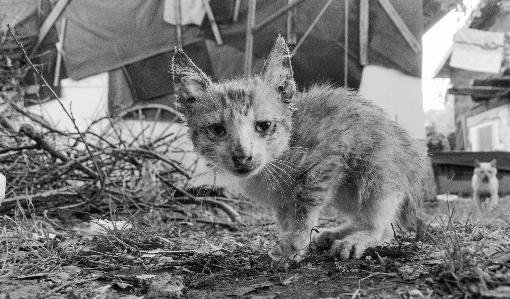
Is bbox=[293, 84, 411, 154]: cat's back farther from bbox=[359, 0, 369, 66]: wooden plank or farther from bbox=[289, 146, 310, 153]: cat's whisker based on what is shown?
bbox=[359, 0, 369, 66]: wooden plank

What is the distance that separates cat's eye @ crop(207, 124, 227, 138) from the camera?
6.86 feet

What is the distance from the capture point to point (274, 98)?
2.23 m

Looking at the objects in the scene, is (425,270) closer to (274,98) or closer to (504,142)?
(274,98)

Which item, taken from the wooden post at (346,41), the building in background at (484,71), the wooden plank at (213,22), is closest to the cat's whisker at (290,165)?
the wooden post at (346,41)

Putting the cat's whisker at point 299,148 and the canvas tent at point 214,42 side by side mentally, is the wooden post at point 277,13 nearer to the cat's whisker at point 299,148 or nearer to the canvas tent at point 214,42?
the canvas tent at point 214,42

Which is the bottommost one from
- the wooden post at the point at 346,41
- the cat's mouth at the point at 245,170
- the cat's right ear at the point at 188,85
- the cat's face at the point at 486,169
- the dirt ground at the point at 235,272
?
the dirt ground at the point at 235,272

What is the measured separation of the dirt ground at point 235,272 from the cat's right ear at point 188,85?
800mm

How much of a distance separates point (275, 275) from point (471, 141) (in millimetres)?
3340

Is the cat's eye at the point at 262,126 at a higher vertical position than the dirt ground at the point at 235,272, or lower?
higher

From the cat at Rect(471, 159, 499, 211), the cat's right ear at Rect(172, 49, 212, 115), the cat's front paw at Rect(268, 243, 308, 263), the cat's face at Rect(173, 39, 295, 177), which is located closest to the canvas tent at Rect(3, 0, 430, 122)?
the cat's face at Rect(173, 39, 295, 177)

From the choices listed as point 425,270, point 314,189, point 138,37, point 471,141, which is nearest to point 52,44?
point 138,37

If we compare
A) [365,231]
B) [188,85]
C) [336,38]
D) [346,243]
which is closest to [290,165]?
[346,243]

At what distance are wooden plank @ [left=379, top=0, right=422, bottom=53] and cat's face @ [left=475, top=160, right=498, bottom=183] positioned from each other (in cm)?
186

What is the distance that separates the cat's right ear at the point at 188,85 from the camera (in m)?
2.21
